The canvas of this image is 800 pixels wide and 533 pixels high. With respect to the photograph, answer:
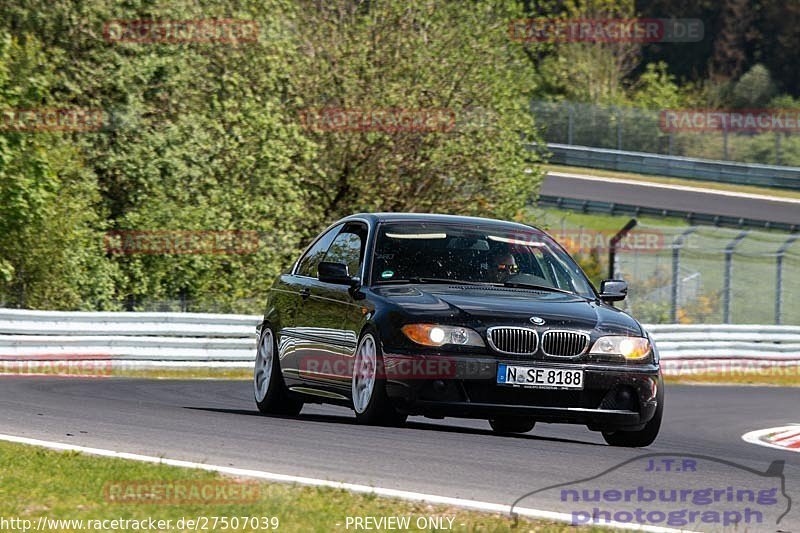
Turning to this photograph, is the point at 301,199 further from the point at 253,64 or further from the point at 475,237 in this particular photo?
the point at 475,237

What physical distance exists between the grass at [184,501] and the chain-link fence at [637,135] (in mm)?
47573

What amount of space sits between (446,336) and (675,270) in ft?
58.9

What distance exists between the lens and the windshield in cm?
1056

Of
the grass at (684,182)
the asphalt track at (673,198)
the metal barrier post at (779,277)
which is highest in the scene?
the metal barrier post at (779,277)

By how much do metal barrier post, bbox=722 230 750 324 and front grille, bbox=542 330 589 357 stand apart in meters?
17.7

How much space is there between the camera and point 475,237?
10.8 m

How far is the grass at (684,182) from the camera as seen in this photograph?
166 feet

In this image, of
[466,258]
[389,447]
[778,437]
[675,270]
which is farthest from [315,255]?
[675,270]

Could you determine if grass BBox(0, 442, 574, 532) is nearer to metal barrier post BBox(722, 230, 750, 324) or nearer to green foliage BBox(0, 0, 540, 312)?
green foliage BBox(0, 0, 540, 312)

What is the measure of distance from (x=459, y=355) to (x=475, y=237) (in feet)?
5.23

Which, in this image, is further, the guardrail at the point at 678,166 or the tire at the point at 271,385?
the guardrail at the point at 678,166

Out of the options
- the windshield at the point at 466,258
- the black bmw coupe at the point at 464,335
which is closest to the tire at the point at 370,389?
the black bmw coupe at the point at 464,335

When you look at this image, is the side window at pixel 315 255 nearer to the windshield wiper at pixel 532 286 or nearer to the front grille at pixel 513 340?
the windshield wiper at pixel 532 286

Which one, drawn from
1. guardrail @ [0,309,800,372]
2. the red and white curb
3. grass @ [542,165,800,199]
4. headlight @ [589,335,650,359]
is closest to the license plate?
headlight @ [589,335,650,359]
